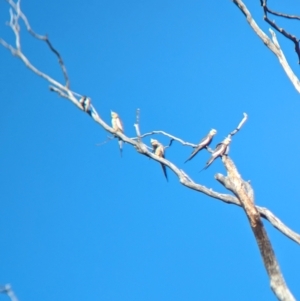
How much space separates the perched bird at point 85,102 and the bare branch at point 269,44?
71.3 inches

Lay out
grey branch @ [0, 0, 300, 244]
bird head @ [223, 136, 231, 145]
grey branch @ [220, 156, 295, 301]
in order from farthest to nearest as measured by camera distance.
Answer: bird head @ [223, 136, 231, 145]
grey branch @ [0, 0, 300, 244]
grey branch @ [220, 156, 295, 301]

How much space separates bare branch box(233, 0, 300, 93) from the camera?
170 inches

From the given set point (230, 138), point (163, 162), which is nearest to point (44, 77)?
point (163, 162)

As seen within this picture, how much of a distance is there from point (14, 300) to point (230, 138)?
10.4 feet

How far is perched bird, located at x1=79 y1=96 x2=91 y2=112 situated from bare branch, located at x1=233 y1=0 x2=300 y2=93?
1.81m

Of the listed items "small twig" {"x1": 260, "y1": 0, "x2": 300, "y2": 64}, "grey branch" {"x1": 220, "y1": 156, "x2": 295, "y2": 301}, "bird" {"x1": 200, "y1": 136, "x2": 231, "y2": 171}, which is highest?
"small twig" {"x1": 260, "y1": 0, "x2": 300, "y2": 64}

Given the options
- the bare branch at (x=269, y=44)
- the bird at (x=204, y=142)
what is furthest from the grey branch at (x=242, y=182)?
the bird at (x=204, y=142)

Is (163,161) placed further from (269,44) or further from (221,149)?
(269,44)

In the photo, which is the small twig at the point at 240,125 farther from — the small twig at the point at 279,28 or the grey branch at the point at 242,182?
the small twig at the point at 279,28

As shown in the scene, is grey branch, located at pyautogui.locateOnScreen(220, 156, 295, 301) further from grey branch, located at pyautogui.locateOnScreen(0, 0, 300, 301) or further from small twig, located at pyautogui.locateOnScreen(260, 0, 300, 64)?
small twig, located at pyautogui.locateOnScreen(260, 0, 300, 64)

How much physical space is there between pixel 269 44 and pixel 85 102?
1887mm

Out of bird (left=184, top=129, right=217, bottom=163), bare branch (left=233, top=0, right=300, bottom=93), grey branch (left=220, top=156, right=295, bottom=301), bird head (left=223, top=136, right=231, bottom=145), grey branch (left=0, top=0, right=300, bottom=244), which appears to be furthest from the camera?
bird (left=184, top=129, right=217, bottom=163)

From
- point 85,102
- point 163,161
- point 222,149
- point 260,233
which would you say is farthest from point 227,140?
point 85,102

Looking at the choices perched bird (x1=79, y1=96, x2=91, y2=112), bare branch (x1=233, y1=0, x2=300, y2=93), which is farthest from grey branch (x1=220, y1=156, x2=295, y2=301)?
perched bird (x1=79, y1=96, x2=91, y2=112)
